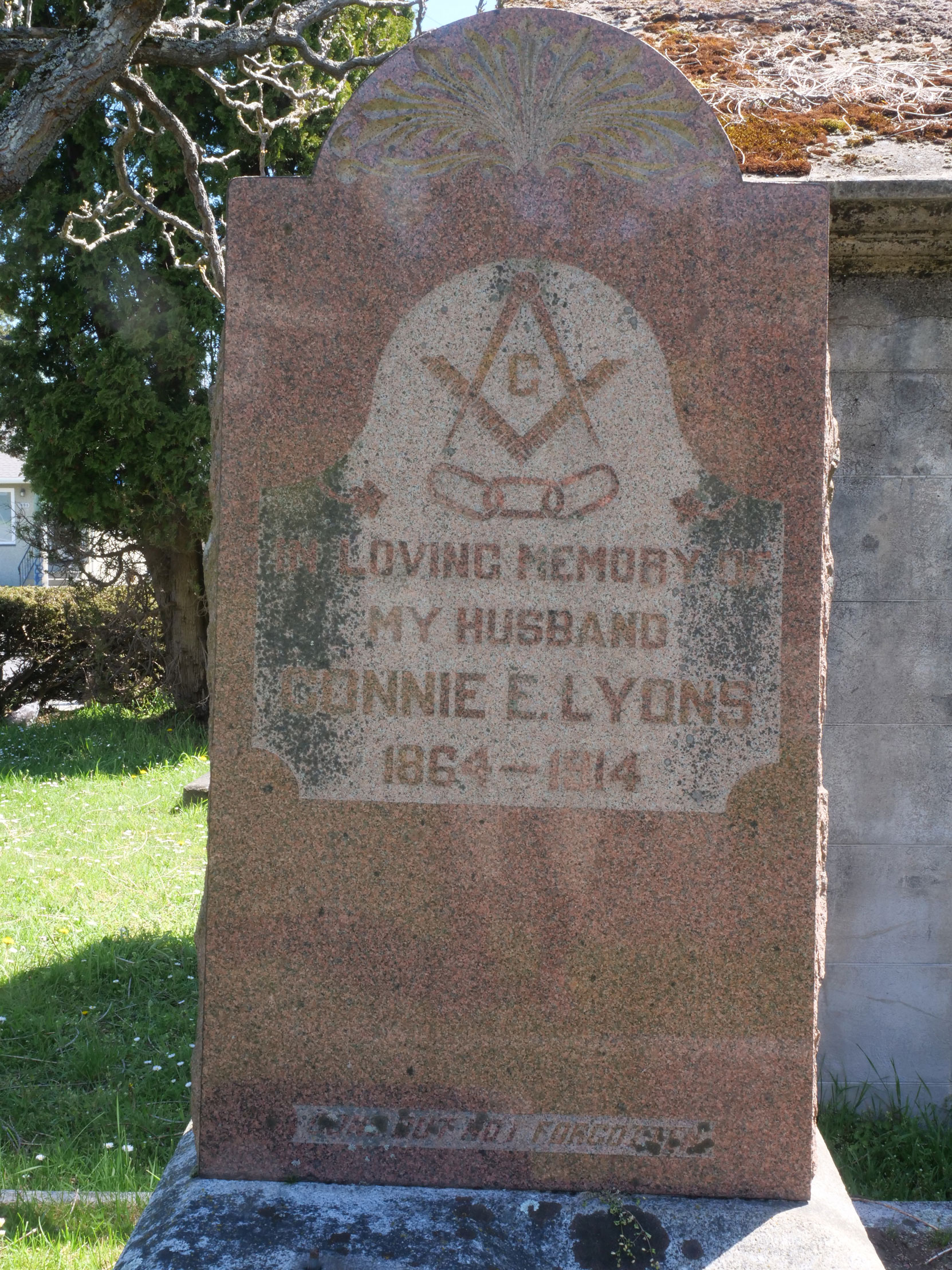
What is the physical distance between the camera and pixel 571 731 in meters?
2.17

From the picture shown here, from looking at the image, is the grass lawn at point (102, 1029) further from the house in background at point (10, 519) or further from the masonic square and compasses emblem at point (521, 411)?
the house in background at point (10, 519)

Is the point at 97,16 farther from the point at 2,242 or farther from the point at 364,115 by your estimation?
the point at 2,242

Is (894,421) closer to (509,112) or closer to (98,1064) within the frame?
(509,112)

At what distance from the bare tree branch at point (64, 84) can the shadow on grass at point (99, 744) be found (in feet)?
14.1

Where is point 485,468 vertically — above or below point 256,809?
above

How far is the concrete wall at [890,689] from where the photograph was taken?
331 cm

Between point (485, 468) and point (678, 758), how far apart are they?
694 millimetres

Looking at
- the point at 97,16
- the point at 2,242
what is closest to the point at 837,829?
the point at 97,16

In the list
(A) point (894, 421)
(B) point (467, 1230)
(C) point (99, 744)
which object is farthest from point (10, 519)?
(B) point (467, 1230)

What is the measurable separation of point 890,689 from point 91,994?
10.5ft

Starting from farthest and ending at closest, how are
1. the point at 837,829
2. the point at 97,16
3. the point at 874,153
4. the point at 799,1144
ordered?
the point at 97,16, the point at 837,829, the point at 874,153, the point at 799,1144

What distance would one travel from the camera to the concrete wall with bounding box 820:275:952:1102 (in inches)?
130

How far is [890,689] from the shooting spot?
11.0 ft

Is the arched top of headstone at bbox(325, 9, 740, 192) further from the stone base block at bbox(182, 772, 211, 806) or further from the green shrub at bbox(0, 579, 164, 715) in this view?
the green shrub at bbox(0, 579, 164, 715)
